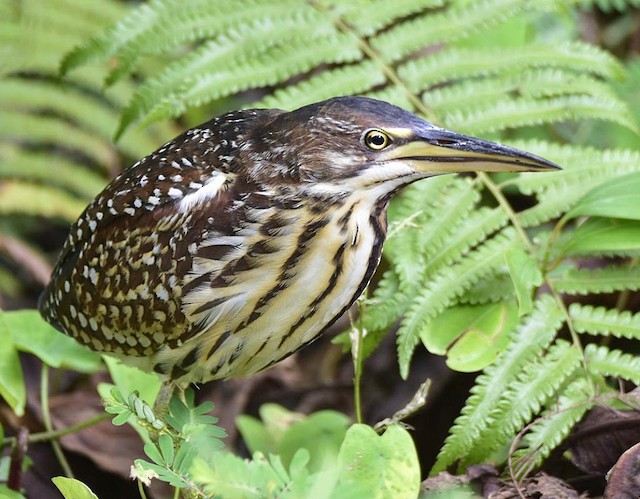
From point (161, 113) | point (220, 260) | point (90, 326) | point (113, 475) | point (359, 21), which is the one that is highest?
point (359, 21)

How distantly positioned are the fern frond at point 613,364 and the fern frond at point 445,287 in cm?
46

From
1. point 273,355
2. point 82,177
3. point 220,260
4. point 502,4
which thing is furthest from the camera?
point 82,177

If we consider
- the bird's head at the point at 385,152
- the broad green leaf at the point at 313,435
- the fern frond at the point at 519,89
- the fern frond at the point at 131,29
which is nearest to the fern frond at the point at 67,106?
the fern frond at the point at 131,29

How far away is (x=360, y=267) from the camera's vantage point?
9.78ft

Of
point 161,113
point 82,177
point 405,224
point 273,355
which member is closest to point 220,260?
point 273,355

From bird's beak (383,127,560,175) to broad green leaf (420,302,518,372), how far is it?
66 cm

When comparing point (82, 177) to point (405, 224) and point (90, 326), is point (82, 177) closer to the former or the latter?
point (90, 326)

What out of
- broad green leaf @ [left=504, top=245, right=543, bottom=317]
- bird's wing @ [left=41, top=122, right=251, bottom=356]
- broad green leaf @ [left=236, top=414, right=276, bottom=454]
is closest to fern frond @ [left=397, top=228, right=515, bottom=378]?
broad green leaf @ [left=504, top=245, right=543, bottom=317]

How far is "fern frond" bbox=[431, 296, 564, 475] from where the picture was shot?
3125 millimetres

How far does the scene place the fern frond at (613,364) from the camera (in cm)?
314

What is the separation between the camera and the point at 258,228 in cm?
292

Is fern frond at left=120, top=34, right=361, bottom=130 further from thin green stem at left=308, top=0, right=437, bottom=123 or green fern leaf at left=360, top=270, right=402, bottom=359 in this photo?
green fern leaf at left=360, top=270, right=402, bottom=359

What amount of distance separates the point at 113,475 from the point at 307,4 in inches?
85.8

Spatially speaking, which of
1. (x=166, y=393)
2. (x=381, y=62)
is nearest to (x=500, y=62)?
(x=381, y=62)
